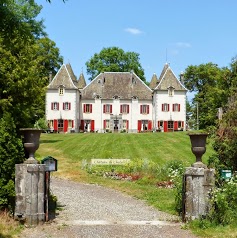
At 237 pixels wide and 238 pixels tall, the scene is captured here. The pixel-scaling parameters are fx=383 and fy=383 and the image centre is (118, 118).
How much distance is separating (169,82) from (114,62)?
45.7ft

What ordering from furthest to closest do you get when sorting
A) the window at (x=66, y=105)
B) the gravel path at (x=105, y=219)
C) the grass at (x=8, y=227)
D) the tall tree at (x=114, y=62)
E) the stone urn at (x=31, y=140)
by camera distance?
the tall tree at (x=114, y=62)
the window at (x=66, y=105)
the stone urn at (x=31, y=140)
the gravel path at (x=105, y=219)
the grass at (x=8, y=227)

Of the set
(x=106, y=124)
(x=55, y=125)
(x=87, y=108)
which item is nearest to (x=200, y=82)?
(x=106, y=124)

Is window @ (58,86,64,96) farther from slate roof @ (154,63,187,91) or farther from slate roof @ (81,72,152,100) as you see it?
slate roof @ (154,63,187,91)

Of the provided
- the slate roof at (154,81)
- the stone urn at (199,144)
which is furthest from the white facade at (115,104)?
the stone urn at (199,144)

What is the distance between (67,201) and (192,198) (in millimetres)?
4993

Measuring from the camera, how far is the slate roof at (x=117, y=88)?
60.3 metres

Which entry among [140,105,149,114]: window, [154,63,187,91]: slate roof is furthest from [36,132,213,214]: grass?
[140,105,149,114]: window

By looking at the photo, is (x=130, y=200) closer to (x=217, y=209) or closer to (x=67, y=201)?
(x=67, y=201)

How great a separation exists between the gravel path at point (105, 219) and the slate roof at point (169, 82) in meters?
44.4

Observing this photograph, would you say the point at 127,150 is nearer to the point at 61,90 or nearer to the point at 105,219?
the point at 105,219

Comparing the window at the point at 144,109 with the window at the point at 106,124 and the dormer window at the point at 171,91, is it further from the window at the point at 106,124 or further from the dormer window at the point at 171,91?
the window at the point at 106,124

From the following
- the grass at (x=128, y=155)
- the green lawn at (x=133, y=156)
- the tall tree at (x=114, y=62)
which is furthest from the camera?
the tall tree at (x=114, y=62)

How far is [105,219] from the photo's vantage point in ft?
35.4

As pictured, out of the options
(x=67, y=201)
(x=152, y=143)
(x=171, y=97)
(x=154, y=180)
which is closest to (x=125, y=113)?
(x=171, y=97)
